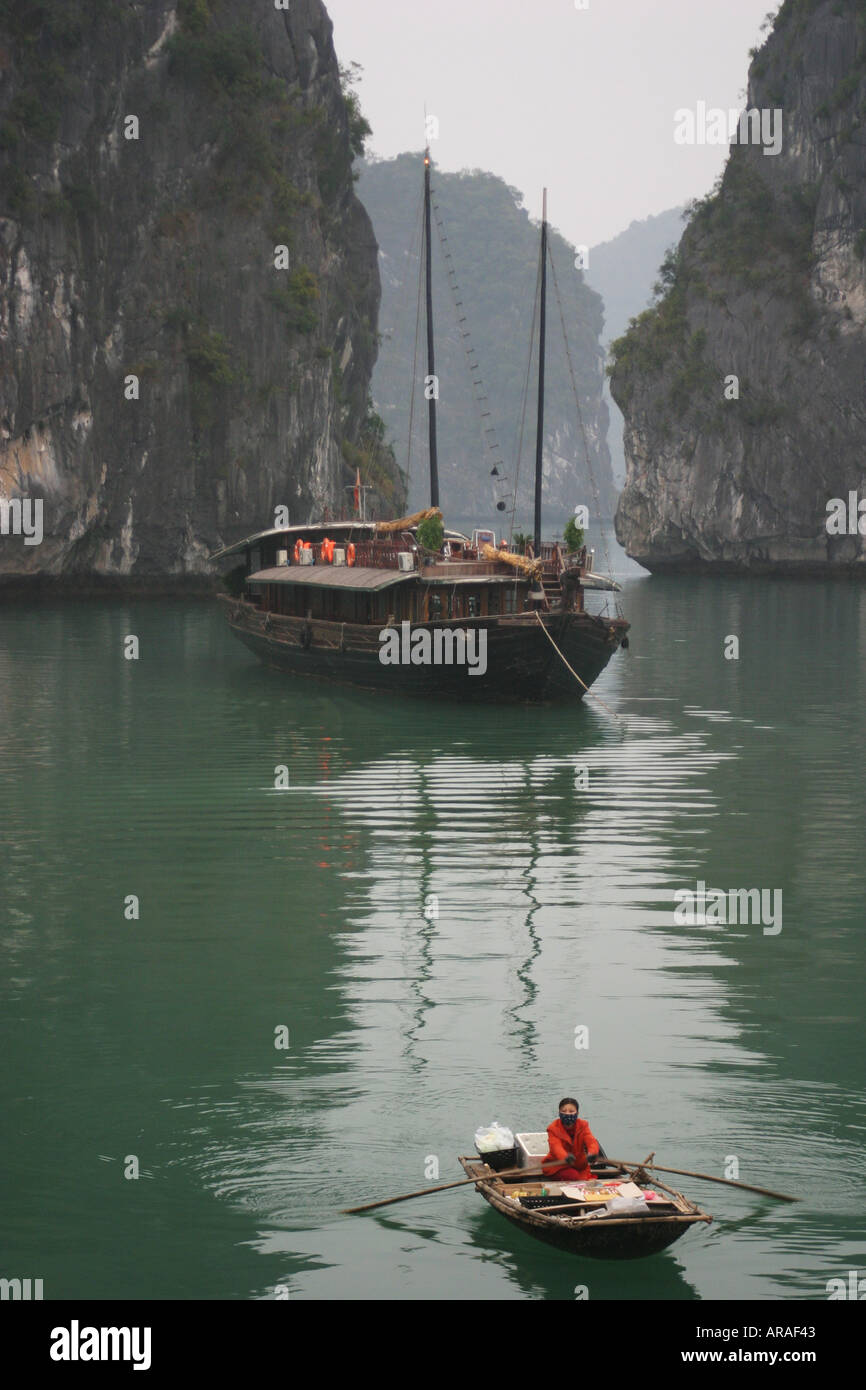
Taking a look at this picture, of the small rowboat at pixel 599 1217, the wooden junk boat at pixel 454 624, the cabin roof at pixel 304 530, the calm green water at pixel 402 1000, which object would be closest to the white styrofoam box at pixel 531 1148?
the small rowboat at pixel 599 1217

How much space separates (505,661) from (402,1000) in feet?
61.3

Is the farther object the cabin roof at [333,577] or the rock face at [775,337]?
the rock face at [775,337]

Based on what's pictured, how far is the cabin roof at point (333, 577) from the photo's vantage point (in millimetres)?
33219

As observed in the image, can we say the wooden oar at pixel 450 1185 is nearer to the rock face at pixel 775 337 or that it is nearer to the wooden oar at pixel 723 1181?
the wooden oar at pixel 723 1181

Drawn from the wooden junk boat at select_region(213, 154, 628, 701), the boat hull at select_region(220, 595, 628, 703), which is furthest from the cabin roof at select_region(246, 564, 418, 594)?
the boat hull at select_region(220, 595, 628, 703)

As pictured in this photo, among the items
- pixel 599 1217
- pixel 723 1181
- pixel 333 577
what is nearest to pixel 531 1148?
pixel 599 1217

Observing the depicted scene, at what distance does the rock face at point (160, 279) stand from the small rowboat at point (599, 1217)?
154ft

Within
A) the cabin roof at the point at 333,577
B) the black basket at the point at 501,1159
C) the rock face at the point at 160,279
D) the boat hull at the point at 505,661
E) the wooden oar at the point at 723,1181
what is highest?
the rock face at the point at 160,279

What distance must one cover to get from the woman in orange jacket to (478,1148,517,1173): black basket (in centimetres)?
26

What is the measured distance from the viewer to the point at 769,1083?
1148 cm

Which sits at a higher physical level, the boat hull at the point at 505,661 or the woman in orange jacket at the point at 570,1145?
the boat hull at the point at 505,661

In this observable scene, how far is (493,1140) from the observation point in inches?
381

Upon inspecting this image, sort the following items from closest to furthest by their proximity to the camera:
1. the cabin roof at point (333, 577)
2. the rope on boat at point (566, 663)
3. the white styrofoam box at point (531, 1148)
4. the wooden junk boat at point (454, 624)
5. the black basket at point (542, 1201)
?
1. the black basket at point (542, 1201)
2. the white styrofoam box at point (531, 1148)
3. the rope on boat at point (566, 663)
4. the wooden junk boat at point (454, 624)
5. the cabin roof at point (333, 577)

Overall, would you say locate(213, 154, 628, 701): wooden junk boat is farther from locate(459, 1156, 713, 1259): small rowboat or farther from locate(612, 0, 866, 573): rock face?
locate(612, 0, 866, 573): rock face
